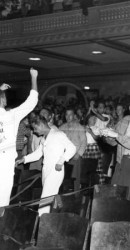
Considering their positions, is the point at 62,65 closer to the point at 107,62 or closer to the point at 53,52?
the point at 107,62

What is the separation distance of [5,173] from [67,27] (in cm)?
649

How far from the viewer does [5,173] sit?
5113 millimetres

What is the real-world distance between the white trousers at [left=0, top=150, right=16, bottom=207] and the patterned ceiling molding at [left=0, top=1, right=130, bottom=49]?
224 inches

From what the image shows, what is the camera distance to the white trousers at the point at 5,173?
16.7ft

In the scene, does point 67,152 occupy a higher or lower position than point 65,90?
lower

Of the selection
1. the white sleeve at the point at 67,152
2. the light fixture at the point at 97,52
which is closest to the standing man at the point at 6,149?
the white sleeve at the point at 67,152

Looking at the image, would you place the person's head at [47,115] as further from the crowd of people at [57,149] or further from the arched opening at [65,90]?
the arched opening at [65,90]

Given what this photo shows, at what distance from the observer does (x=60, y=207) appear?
163 inches

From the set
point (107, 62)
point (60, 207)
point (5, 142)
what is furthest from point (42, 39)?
point (60, 207)

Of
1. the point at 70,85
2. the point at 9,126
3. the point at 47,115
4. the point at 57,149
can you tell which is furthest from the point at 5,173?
the point at 70,85

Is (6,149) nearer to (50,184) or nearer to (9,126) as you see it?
(9,126)

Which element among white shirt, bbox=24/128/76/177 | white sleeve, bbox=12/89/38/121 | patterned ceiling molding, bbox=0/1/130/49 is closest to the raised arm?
white sleeve, bbox=12/89/38/121

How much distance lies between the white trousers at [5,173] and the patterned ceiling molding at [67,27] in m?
5.68

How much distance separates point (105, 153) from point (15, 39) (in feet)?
15.4
